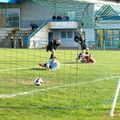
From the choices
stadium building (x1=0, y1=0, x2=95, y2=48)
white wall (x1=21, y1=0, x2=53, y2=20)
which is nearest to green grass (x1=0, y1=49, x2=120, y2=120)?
stadium building (x1=0, y1=0, x2=95, y2=48)

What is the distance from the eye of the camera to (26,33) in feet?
196

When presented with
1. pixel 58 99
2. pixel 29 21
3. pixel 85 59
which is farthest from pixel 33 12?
pixel 58 99

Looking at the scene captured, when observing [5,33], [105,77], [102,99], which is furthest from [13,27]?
[102,99]

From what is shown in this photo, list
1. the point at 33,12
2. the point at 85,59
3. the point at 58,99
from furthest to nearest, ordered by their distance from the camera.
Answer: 1. the point at 33,12
2. the point at 85,59
3. the point at 58,99

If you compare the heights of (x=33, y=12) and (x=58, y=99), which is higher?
(x=33, y=12)

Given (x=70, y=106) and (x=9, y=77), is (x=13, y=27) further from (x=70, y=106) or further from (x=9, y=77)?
(x=70, y=106)

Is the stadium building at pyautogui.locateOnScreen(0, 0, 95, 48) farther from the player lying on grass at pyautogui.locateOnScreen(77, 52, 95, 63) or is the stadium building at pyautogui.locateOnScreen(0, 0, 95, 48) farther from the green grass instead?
the green grass

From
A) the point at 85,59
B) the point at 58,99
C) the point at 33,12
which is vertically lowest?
the point at 58,99

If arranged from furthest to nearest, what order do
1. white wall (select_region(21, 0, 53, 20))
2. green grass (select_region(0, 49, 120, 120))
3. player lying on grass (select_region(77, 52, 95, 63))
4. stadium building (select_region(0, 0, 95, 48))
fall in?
white wall (select_region(21, 0, 53, 20)) → stadium building (select_region(0, 0, 95, 48)) → player lying on grass (select_region(77, 52, 95, 63)) → green grass (select_region(0, 49, 120, 120))

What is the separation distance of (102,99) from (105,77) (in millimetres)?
5610

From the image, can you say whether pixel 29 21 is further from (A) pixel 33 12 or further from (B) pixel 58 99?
(B) pixel 58 99

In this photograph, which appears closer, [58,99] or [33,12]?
[58,99]

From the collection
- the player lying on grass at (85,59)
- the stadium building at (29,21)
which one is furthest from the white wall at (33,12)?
the player lying on grass at (85,59)

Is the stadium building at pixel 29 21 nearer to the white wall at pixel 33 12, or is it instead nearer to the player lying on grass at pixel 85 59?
the white wall at pixel 33 12
